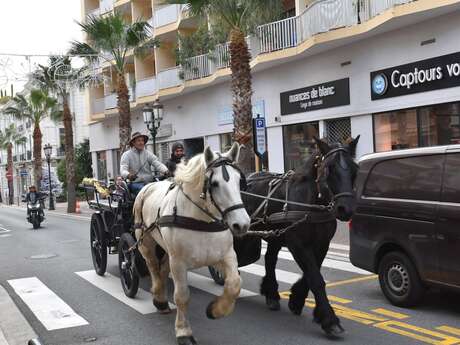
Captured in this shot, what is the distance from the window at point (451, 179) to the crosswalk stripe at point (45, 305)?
4.55 metres

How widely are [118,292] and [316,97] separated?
1292 centimetres

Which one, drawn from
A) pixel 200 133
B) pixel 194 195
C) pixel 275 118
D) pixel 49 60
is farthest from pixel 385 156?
pixel 49 60

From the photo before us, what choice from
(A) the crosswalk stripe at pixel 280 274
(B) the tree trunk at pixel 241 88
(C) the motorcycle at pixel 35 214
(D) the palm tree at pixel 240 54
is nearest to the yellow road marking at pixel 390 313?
(A) the crosswalk stripe at pixel 280 274

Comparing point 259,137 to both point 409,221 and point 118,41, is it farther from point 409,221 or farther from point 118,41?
point 118,41

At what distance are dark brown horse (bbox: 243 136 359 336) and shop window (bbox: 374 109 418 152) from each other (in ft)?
36.2

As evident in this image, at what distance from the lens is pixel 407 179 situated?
651 centimetres

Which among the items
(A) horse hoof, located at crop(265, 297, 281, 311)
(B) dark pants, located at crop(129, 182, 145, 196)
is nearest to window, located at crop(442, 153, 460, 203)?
(A) horse hoof, located at crop(265, 297, 281, 311)

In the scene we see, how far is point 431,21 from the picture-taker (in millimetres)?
14938

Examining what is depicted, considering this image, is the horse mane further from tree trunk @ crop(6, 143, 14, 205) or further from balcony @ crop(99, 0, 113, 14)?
tree trunk @ crop(6, 143, 14, 205)

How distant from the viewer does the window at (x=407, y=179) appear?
6137 millimetres

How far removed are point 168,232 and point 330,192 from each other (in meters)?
1.70

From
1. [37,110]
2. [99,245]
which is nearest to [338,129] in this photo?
[99,245]

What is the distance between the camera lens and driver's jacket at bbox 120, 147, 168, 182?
26.8 ft

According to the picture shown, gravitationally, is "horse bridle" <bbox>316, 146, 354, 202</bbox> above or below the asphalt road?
above
